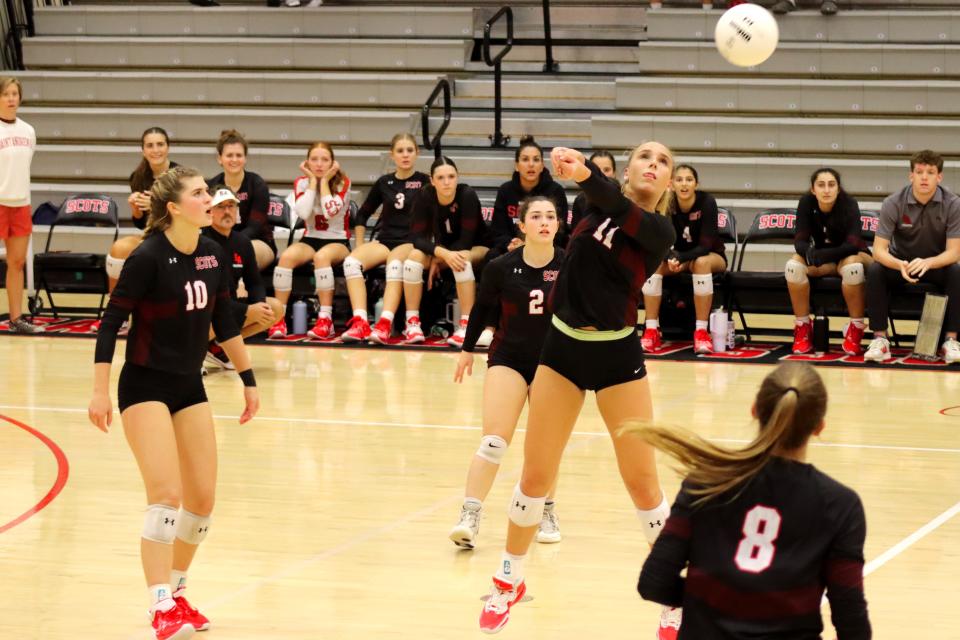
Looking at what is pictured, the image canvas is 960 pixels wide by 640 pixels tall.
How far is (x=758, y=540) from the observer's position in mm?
2691

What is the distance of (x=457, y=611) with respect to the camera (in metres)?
4.95

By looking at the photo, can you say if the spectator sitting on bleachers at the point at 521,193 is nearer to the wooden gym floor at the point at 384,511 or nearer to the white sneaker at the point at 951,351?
the wooden gym floor at the point at 384,511

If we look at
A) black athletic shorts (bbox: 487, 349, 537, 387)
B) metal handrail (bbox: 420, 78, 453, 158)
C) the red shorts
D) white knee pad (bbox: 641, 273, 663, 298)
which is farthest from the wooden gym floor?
metal handrail (bbox: 420, 78, 453, 158)

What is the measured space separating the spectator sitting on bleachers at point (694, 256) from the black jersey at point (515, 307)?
528cm

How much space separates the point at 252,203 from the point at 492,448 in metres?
6.31

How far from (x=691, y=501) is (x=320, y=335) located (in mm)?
9198

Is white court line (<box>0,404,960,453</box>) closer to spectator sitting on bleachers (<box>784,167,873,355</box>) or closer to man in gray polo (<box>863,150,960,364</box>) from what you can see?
man in gray polo (<box>863,150,960,364</box>)

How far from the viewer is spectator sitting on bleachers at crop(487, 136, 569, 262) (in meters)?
10.9

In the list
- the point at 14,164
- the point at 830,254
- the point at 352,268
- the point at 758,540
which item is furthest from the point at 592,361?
the point at 14,164

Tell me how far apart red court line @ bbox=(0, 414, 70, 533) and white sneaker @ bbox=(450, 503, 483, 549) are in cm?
204

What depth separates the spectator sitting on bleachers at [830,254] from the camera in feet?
35.6

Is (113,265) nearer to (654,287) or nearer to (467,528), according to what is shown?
(654,287)

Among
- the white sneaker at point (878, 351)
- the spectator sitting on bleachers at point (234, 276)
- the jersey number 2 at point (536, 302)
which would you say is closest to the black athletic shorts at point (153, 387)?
the jersey number 2 at point (536, 302)

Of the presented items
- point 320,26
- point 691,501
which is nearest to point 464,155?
point 320,26
